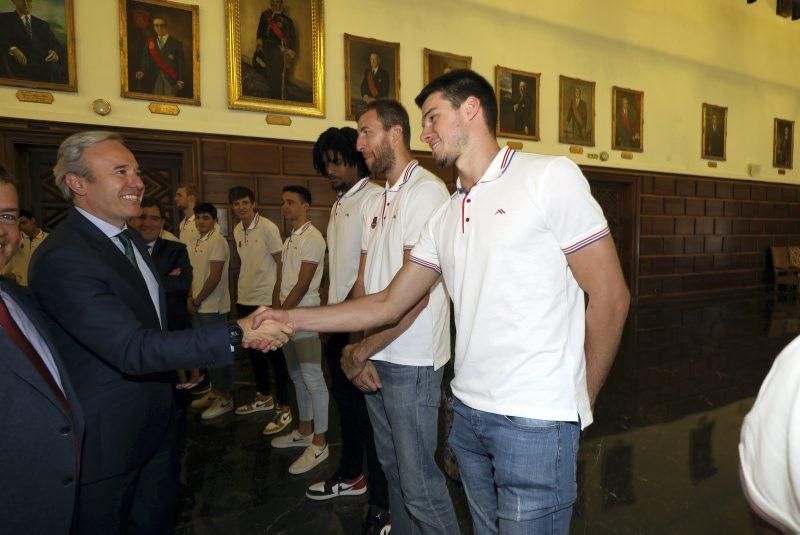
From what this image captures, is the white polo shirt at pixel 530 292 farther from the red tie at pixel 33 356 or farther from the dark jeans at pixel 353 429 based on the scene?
the dark jeans at pixel 353 429

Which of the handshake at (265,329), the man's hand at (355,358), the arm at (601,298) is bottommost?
the man's hand at (355,358)

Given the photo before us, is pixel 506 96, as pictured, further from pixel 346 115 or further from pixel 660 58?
pixel 660 58

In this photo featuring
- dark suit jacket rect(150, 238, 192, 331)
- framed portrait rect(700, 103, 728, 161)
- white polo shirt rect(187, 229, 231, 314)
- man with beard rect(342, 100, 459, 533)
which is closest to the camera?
man with beard rect(342, 100, 459, 533)

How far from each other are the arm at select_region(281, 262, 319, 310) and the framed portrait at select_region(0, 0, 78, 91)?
5.02 m

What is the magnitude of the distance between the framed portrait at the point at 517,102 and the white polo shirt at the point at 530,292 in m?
8.62

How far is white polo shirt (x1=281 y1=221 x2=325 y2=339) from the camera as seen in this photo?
148 inches

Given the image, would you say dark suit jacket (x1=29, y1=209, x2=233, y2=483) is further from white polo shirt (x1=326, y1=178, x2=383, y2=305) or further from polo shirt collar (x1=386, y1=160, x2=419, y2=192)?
white polo shirt (x1=326, y1=178, x2=383, y2=305)

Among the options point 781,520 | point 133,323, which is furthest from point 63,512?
point 781,520

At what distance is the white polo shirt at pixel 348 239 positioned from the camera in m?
2.90

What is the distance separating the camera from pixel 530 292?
1472 mm

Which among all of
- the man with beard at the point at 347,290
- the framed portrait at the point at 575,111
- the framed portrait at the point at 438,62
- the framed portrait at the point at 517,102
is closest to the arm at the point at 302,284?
the man with beard at the point at 347,290

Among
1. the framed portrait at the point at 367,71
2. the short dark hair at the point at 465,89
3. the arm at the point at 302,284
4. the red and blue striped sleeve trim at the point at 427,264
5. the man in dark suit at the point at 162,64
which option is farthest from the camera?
the framed portrait at the point at 367,71

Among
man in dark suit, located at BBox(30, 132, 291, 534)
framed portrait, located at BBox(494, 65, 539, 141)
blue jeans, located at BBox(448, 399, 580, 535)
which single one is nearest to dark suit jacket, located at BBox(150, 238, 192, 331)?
man in dark suit, located at BBox(30, 132, 291, 534)

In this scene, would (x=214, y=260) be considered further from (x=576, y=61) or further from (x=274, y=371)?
(x=576, y=61)
